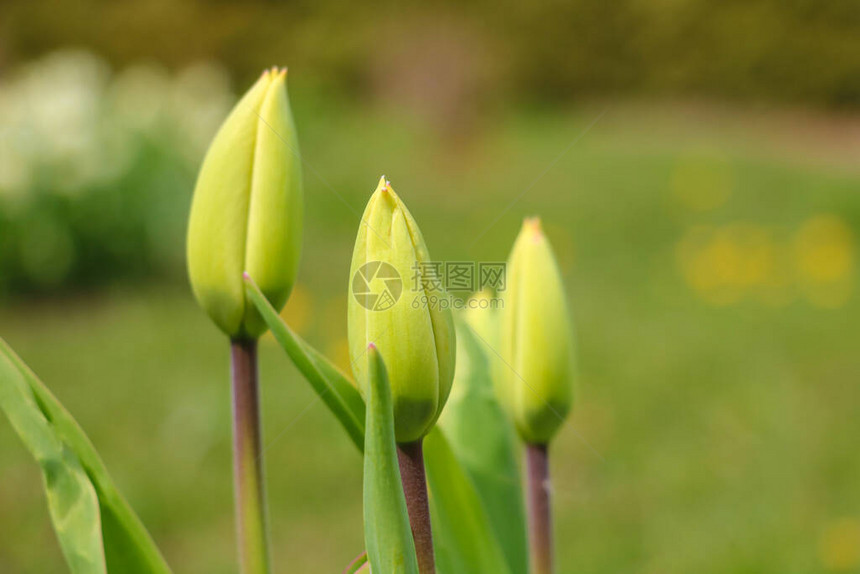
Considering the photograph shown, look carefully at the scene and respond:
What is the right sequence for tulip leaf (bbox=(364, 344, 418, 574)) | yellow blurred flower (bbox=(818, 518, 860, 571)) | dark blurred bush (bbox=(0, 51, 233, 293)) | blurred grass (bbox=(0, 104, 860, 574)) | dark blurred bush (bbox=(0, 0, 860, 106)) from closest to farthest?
tulip leaf (bbox=(364, 344, 418, 574))
yellow blurred flower (bbox=(818, 518, 860, 571))
blurred grass (bbox=(0, 104, 860, 574))
dark blurred bush (bbox=(0, 51, 233, 293))
dark blurred bush (bbox=(0, 0, 860, 106))

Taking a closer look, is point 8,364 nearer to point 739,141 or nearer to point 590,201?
point 590,201

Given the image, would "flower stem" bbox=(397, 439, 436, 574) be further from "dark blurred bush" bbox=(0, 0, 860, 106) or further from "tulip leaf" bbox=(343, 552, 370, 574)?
"dark blurred bush" bbox=(0, 0, 860, 106)

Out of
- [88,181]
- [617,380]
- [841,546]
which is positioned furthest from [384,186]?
[88,181]

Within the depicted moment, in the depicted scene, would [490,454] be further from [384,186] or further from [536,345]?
[384,186]

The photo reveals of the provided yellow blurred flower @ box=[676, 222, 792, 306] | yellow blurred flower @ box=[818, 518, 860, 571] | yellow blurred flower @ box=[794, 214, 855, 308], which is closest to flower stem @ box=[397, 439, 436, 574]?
yellow blurred flower @ box=[818, 518, 860, 571]

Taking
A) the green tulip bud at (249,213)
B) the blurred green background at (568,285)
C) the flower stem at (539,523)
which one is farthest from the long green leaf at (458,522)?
the blurred green background at (568,285)

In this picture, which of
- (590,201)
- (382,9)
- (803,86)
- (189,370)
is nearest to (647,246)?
(590,201)
